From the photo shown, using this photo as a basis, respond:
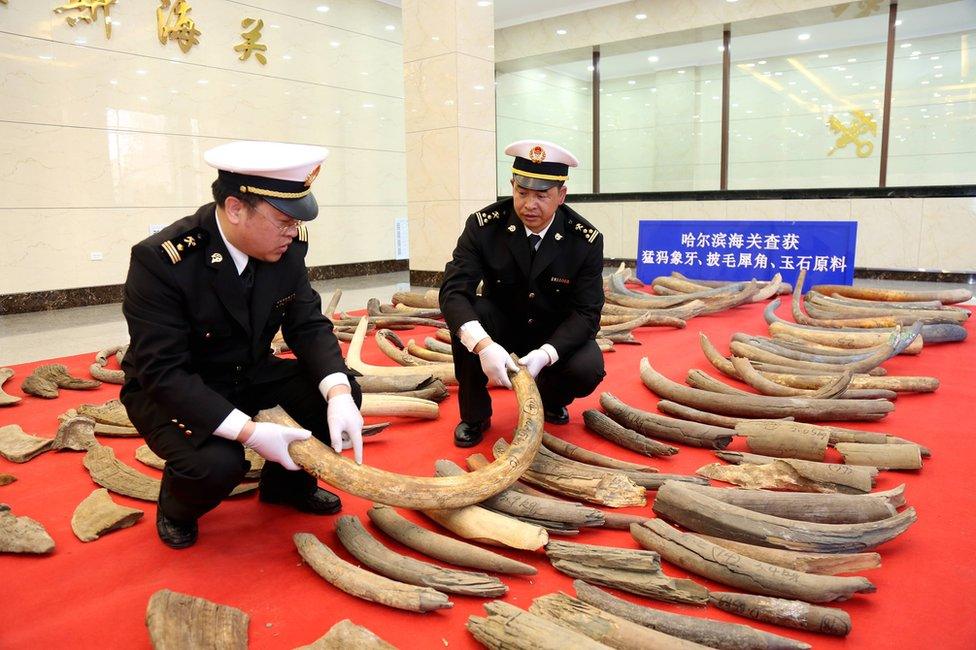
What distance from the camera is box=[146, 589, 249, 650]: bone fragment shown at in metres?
1.61

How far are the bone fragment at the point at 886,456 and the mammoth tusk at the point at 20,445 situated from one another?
3446 mm

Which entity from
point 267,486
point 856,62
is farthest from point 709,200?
point 267,486

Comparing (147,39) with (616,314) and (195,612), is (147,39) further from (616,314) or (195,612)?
(195,612)

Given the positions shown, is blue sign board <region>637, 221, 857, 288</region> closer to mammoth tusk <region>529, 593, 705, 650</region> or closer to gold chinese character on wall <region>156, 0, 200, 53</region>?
gold chinese character on wall <region>156, 0, 200, 53</region>

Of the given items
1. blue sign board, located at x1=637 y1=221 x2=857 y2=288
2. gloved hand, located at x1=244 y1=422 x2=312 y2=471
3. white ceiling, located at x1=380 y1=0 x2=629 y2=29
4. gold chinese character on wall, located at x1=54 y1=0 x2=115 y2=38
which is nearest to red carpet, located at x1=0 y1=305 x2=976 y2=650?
gloved hand, located at x1=244 y1=422 x2=312 y2=471

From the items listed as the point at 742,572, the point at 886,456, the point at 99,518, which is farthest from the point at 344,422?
the point at 886,456

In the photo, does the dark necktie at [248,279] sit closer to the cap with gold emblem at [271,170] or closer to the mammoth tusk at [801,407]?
the cap with gold emblem at [271,170]

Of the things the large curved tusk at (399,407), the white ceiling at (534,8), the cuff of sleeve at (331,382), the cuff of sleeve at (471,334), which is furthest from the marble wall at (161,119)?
the cuff of sleeve at (331,382)

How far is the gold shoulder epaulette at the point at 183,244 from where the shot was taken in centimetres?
207

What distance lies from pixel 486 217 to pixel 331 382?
1356mm

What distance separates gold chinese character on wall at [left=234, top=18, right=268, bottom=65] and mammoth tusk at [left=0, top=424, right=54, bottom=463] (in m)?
7.02

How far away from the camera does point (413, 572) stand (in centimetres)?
190

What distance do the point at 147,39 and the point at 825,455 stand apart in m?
8.34

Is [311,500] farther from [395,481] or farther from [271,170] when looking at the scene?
[271,170]
